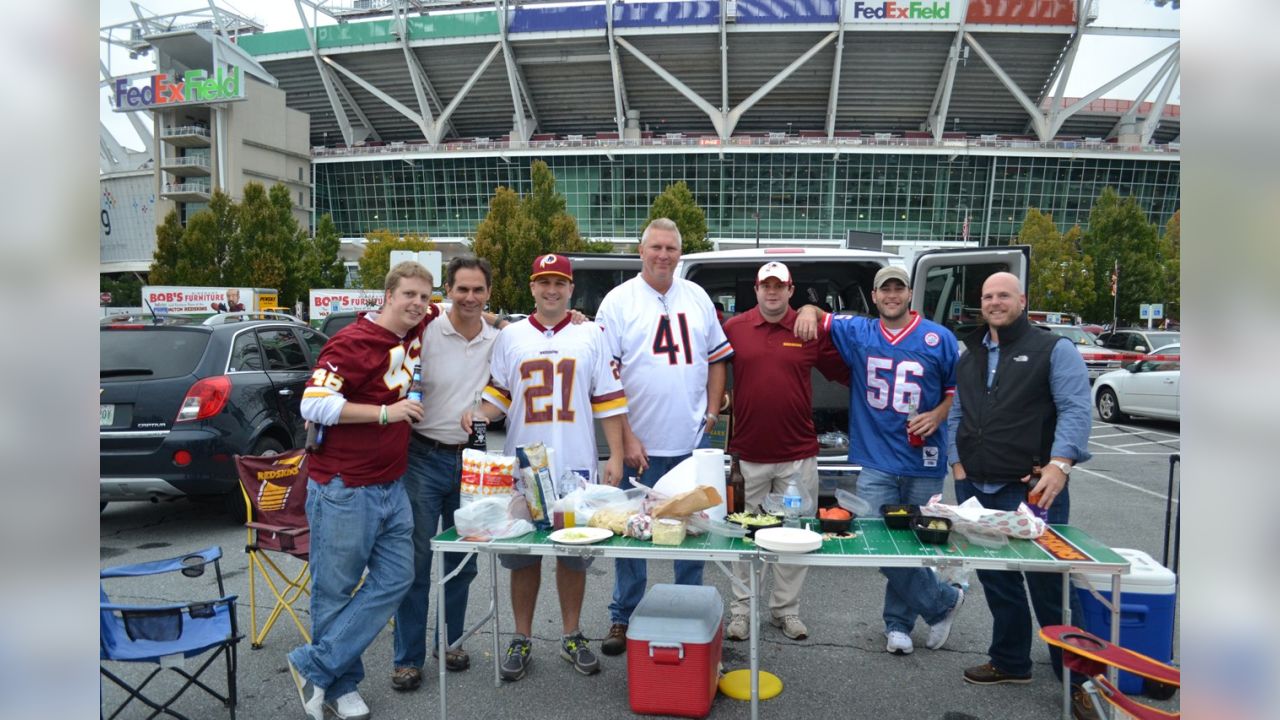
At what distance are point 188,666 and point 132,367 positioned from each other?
3.05 meters

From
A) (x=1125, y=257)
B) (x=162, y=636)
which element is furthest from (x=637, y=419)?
(x=1125, y=257)

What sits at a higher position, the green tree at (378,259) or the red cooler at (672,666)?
the green tree at (378,259)

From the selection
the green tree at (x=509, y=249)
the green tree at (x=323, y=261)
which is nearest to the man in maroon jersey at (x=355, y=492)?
the green tree at (x=509, y=249)

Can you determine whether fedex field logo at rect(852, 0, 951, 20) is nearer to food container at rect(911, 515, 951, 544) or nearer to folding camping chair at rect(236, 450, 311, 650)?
folding camping chair at rect(236, 450, 311, 650)

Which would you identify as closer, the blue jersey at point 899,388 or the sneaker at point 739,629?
the blue jersey at point 899,388

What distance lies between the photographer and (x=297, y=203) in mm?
63656

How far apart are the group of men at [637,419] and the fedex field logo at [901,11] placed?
5724cm

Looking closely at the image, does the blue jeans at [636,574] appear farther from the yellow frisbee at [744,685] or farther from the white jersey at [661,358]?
the yellow frisbee at [744,685]

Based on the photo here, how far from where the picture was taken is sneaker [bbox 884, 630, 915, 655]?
13.2ft

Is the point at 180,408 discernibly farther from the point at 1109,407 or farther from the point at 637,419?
the point at 1109,407

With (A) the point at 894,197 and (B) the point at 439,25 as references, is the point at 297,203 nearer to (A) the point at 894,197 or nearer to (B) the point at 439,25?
(B) the point at 439,25

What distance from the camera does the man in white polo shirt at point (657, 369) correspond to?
162 inches

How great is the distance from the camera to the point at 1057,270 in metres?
35.3
